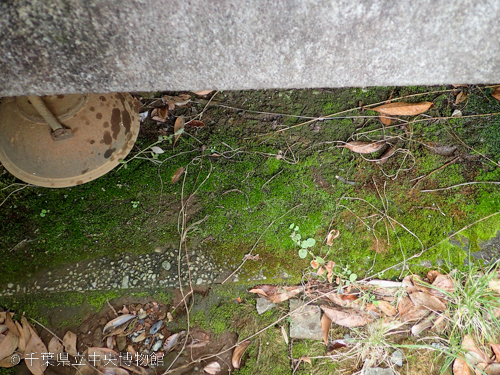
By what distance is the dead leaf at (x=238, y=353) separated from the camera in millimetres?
1927

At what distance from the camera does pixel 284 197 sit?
2.15m

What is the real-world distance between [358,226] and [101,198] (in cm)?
171

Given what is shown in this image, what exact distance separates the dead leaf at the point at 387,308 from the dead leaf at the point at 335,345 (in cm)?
31

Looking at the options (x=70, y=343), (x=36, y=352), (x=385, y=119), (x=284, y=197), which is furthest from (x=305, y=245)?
(x=36, y=352)

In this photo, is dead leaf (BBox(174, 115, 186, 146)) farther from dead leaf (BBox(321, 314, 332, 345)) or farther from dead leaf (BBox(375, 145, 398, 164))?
dead leaf (BBox(321, 314, 332, 345))

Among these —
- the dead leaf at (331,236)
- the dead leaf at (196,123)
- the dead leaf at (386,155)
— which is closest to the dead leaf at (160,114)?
the dead leaf at (196,123)

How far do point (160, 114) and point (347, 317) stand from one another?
1.85 meters

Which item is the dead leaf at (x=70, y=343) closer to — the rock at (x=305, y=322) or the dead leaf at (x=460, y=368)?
the rock at (x=305, y=322)

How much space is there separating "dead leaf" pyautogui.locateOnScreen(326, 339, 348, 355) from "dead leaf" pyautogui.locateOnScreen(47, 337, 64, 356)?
160 cm

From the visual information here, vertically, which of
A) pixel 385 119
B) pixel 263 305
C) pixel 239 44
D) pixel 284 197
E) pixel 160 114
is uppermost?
pixel 239 44

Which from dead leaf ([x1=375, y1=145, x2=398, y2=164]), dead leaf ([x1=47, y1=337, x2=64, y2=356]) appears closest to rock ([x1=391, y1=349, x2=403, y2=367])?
dead leaf ([x1=375, y1=145, x2=398, y2=164])

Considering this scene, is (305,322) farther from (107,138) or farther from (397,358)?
(107,138)

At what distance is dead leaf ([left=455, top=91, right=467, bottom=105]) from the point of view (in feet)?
7.63

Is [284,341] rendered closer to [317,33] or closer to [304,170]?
[304,170]
